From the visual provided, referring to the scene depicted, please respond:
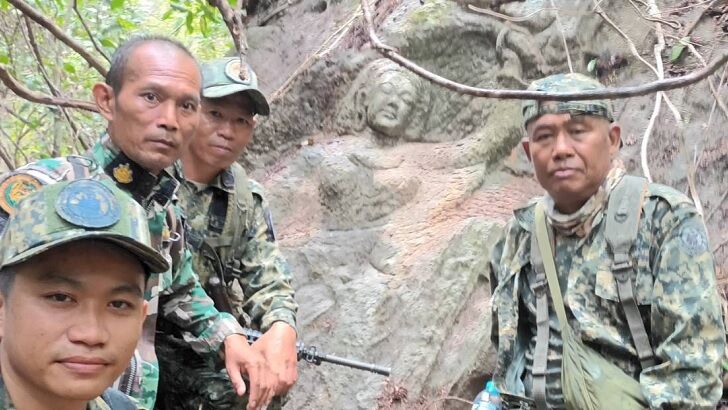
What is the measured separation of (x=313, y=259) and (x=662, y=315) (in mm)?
3082

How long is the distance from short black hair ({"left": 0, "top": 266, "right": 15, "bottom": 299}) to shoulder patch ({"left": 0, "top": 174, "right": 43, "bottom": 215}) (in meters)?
0.60

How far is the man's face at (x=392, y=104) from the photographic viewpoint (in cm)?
602

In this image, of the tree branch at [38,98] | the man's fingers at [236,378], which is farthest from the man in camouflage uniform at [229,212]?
the tree branch at [38,98]

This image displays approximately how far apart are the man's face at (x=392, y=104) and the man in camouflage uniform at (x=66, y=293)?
175 inches

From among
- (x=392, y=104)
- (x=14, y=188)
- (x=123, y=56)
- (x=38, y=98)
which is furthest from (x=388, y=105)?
(x=14, y=188)

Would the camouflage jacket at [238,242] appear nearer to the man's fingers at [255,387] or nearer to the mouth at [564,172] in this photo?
the man's fingers at [255,387]

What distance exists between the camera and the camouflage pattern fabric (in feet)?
10.5

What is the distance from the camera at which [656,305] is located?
268 centimetres

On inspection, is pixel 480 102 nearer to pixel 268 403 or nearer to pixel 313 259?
pixel 313 259

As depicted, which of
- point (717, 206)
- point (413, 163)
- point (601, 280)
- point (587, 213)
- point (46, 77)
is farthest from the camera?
point (413, 163)

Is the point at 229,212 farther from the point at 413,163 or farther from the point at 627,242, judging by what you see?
the point at 413,163

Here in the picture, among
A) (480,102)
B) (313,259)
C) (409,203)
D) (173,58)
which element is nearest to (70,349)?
(173,58)

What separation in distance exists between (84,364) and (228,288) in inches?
76.4

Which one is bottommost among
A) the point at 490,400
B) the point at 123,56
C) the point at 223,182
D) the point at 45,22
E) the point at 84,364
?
the point at 490,400
